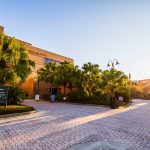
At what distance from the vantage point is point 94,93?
25.7 m

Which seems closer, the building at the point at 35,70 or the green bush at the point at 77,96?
the green bush at the point at 77,96

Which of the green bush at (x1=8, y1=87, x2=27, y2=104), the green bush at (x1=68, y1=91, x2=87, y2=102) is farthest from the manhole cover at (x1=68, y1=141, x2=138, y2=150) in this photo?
the green bush at (x1=68, y1=91, x2=87, y2=102)

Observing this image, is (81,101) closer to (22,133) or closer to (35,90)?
(35,90)

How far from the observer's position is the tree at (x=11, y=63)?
44.2ft

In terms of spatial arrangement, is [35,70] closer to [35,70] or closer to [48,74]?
[35,70]

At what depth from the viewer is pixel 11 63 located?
14.0 meters

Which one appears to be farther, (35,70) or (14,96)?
(35,70)

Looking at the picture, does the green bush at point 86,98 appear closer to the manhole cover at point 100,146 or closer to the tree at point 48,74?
the tree at point 48,74

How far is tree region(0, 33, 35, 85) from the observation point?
44.2ft

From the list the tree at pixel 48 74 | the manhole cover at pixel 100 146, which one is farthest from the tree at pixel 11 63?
the tree at pixel 48 74

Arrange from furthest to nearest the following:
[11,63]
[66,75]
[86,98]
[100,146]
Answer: [66,75] < [86,98] < [11,63] < [100,146]

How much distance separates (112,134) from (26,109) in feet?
24.1

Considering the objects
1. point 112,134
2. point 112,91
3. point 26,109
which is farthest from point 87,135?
point 112,91

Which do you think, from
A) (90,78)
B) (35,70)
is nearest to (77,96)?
(90,78)
